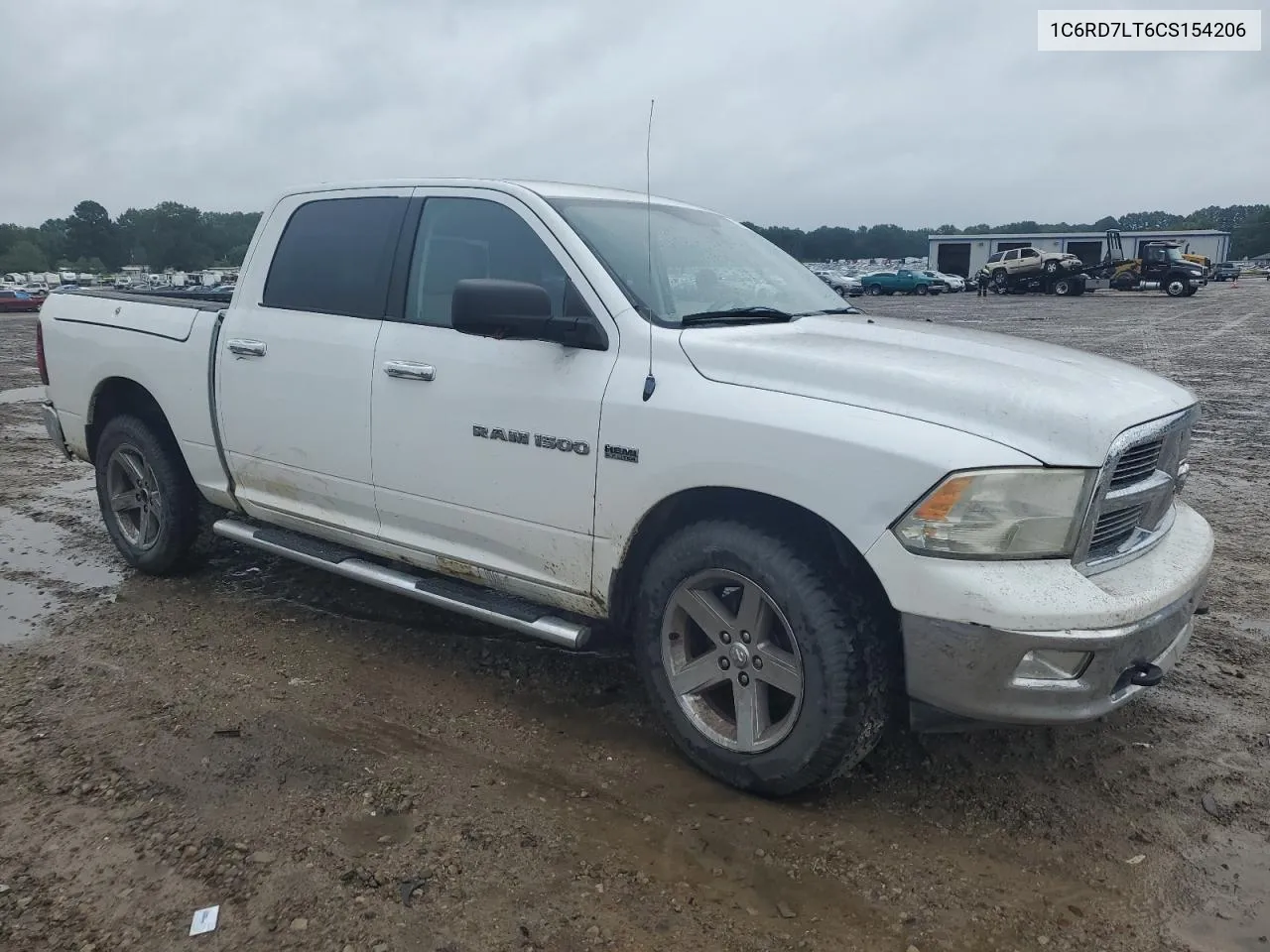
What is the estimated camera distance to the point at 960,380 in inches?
110

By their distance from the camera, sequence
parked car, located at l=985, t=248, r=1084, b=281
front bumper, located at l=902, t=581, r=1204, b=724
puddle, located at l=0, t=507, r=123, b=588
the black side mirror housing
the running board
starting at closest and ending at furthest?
front bumper, located at l=902, t=581, r=1204, b=724 < the black side mirror housing < the running board < puddle, located at l=0, t=507, r=123, b=588 < parked car, located at l=985, t=248, r=1084, b=281

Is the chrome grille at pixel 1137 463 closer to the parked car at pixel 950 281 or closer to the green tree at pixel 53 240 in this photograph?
the parked car at pixel 950 281

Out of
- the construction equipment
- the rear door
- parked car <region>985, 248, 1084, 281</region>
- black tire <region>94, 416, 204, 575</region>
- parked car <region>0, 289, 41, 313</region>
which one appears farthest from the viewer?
parked car <region>985, 248, 1084, 281</region>

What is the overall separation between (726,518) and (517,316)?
944 mm

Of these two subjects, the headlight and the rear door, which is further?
the rear door

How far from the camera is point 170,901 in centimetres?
257

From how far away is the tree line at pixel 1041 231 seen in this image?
84312 millimetres

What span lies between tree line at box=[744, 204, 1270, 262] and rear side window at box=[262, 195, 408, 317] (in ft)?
218

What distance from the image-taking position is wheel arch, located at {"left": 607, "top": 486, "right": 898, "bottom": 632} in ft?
9.34

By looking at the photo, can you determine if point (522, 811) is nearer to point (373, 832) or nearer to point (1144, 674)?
point (373, 832)

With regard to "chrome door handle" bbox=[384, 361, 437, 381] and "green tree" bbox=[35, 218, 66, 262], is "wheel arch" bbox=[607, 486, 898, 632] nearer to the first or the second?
"chrome door handle" bbox=[384, 361, 437, 381]

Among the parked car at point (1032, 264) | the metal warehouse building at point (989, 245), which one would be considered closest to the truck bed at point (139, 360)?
the parked car at point (1032, 264)

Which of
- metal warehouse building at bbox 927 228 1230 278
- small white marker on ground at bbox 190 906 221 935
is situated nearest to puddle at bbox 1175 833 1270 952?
small white marker on ground at bbox 190 906 221 935

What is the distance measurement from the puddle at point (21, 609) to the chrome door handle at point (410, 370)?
2.28 m
